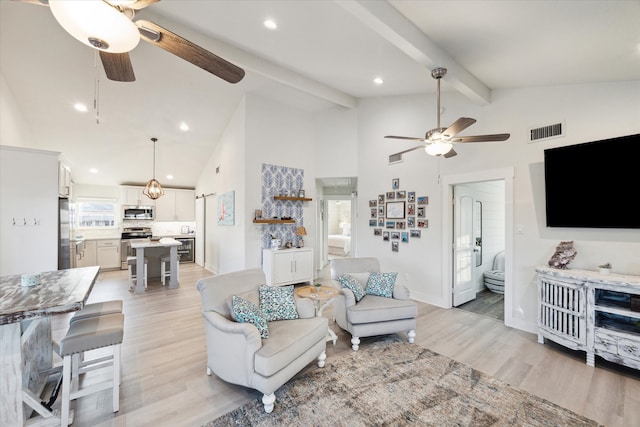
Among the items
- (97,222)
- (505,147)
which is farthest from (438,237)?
(97,222)

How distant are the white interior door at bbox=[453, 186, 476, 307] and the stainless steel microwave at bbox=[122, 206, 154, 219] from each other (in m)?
8.04

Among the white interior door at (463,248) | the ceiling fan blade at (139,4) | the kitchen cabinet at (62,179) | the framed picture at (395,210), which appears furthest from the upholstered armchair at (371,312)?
the kitchen cabinet at (62,179)

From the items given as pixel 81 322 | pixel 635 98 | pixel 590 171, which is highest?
pixel 635 98

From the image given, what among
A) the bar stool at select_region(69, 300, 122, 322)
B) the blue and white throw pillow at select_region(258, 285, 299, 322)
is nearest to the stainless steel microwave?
the bar stool at select_region(69, 300, 122, 322)

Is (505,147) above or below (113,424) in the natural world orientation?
above

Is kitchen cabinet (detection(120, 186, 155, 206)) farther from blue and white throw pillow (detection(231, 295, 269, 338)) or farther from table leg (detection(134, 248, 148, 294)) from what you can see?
blue and white throw pillow (detection(231, 295, 269, 338))

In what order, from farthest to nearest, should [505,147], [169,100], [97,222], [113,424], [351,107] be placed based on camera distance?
[97,222] → [351,107] → [169,100] → [505,147] → [113,424]

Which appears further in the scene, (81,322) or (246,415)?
(81,322)

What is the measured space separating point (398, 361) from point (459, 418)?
0.80 meters

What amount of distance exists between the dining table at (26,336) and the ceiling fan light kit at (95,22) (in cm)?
157

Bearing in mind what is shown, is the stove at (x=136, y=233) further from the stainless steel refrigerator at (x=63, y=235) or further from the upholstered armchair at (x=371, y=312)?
the upholstered armchair at (x=371, y=312)

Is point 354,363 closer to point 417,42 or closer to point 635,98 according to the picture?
point 417,42

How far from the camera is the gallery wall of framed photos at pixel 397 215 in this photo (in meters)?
4.68

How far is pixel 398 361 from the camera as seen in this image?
2.76 metres
